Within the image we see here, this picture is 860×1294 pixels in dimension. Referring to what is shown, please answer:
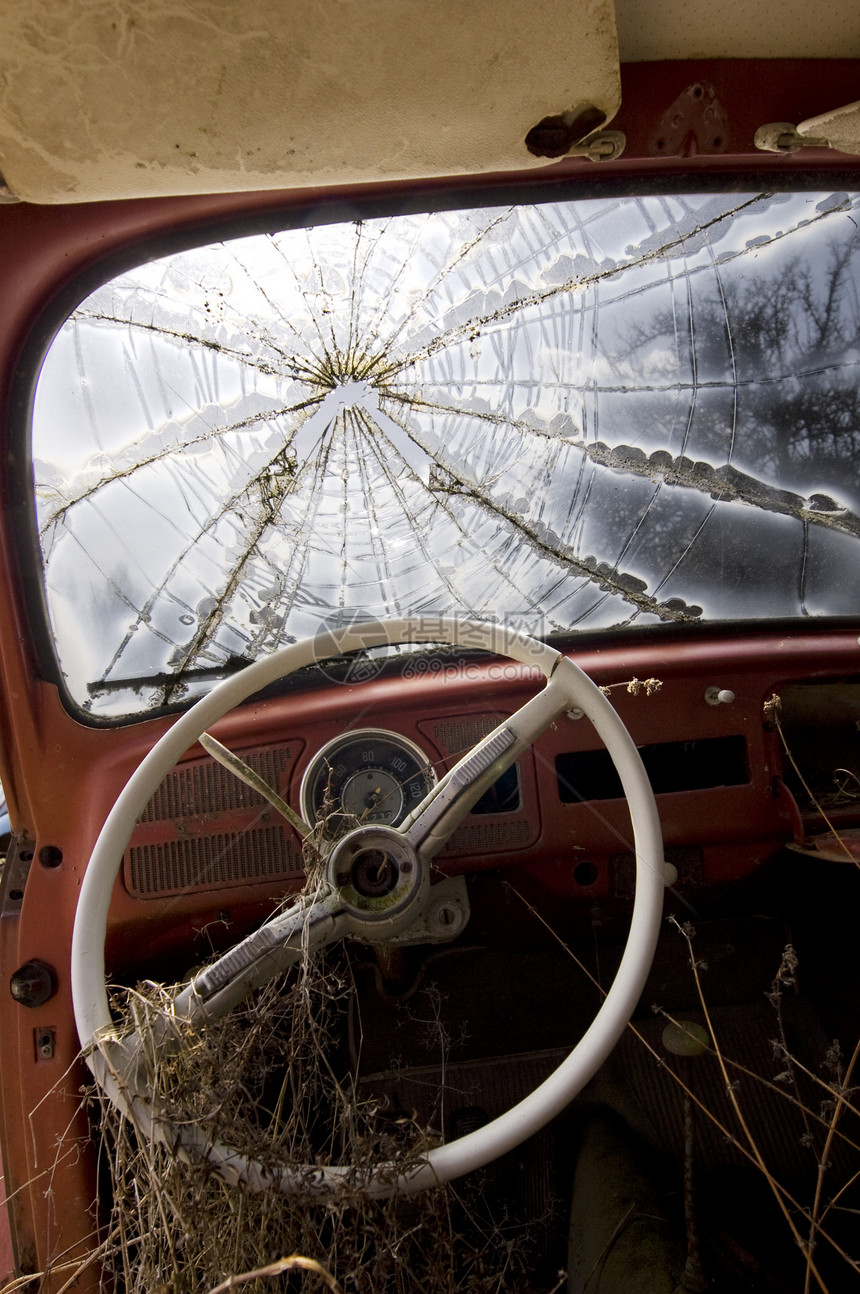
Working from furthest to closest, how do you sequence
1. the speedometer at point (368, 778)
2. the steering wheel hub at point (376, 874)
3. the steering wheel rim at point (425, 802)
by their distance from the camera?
1. the speedometer at point (368, 778)
2. the steering wheel hub at point (376, 874)
3. the steering wheel rim at point (425, 802)

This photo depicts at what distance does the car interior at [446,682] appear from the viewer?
1.28m

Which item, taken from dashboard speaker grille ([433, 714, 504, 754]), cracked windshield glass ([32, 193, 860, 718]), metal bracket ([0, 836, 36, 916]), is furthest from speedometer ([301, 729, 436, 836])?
metal bracket ([0, 836, 36, 916])

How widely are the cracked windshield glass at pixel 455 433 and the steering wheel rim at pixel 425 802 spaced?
Result: 490mm

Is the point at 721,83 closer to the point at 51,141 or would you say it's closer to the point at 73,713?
the point at 51,141

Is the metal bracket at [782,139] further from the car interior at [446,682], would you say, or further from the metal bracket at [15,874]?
the metal bracket at [15,874]

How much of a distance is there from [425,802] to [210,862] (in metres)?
0.61

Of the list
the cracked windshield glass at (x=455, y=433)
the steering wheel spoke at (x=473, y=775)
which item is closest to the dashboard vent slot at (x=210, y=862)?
the cracked windshield glass at (x=455, y=433)

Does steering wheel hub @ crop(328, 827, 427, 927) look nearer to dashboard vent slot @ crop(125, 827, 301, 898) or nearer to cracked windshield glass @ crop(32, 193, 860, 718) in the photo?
dashboard vent slot @ crop(125, 827, 301, 898)

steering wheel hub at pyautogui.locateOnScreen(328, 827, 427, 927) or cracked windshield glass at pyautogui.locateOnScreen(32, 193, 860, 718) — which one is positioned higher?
cracked windshield glass at pyautogui.locateOnScreen(32, 193, 860, 718)

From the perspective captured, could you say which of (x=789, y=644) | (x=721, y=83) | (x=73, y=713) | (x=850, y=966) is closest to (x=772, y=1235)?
(x=850, y=966)

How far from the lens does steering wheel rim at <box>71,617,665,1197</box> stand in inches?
46.5

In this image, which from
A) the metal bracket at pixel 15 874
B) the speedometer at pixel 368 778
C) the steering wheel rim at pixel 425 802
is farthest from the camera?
the metal bracket at pixel 15 874

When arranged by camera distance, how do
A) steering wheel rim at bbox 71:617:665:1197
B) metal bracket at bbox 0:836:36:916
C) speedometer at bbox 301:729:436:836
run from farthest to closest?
metal bracket at bbox 0:836:36:916 → speedometer at bbox 301:729:436:836 → steering wheel rim at bbox 71:617:665:1197

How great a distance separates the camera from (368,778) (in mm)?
1717
